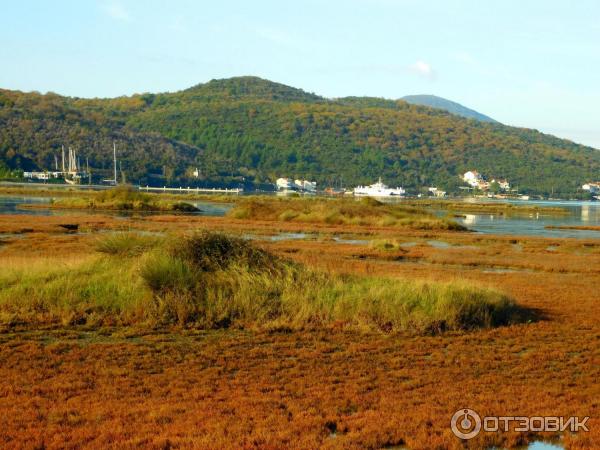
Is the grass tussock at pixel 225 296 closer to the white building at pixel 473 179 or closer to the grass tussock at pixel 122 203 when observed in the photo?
the grass tussock at pixel 122 203

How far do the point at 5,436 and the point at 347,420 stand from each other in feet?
10.5

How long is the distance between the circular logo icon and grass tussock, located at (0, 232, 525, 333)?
14.9 ft

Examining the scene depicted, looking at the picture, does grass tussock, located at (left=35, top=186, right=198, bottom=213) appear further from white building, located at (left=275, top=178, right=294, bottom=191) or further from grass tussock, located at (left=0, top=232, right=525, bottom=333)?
white building, located at (left=275, top=178, right=294, bottom=191)

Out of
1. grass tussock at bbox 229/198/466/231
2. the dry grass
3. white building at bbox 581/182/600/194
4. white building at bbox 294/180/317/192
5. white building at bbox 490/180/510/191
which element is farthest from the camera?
white building at bbox 581/182/600/194

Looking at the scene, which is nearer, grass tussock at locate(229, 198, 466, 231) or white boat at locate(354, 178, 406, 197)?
grass tussock at locate(229, 198, 466, 231)

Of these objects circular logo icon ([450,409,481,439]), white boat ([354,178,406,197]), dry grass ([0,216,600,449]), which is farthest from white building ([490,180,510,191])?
circular logo icon ([450,409,481,439])

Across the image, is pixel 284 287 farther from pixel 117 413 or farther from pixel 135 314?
pixel 117 413

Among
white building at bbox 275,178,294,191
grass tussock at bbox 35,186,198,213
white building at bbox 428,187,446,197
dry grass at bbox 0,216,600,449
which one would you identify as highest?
dry grass at bbox 0,216,600,449

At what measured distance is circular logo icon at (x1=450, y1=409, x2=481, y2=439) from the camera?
22.2 feet

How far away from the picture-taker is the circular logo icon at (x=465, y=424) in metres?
6.77

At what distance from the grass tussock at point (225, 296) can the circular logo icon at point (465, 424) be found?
454 cm

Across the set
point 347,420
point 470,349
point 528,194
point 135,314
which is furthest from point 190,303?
point 528,194

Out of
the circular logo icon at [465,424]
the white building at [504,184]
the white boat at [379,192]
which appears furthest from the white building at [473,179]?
the circular logo icon at [465,424]

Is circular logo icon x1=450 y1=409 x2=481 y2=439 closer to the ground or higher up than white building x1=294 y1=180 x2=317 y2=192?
higher up
